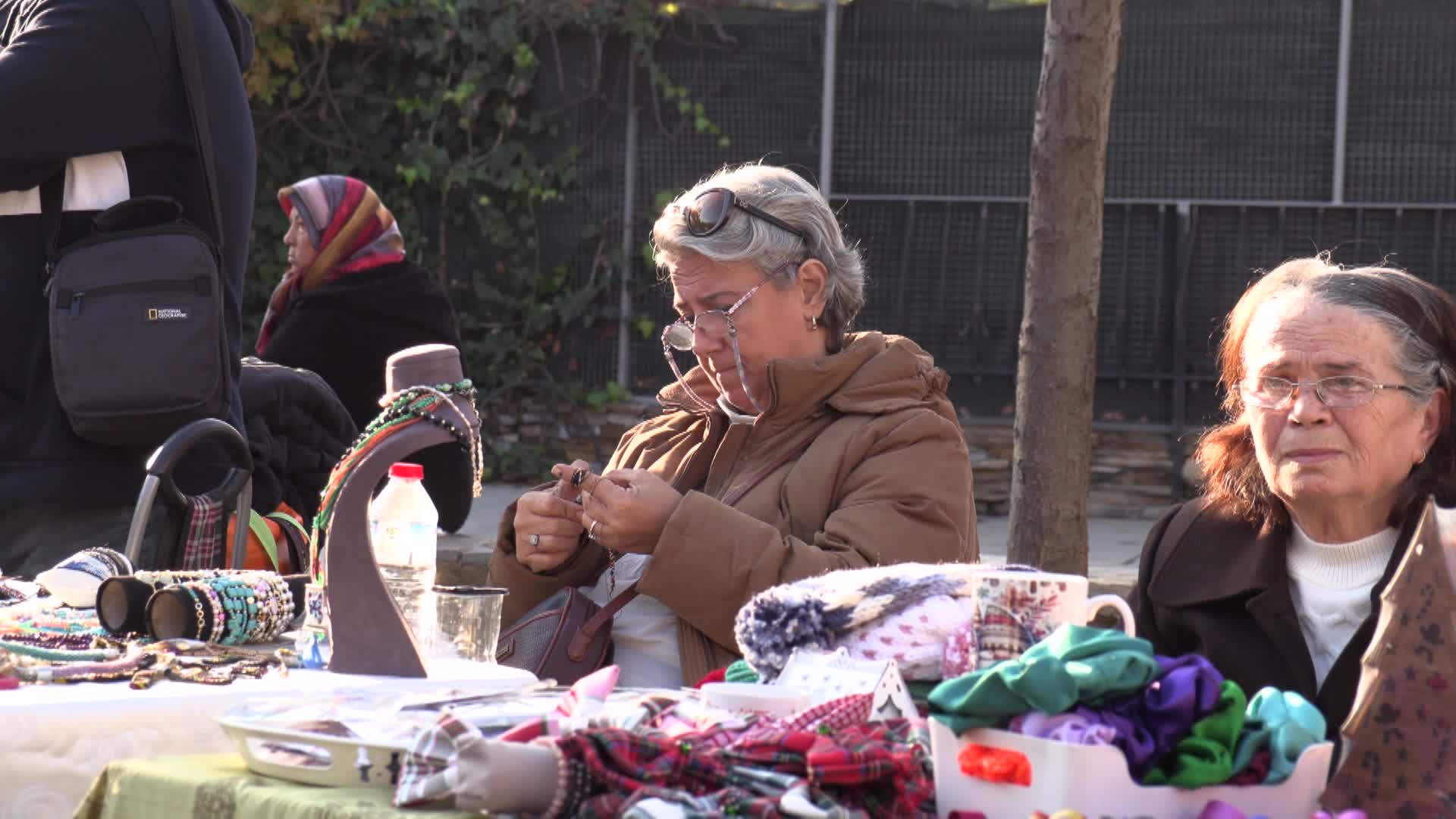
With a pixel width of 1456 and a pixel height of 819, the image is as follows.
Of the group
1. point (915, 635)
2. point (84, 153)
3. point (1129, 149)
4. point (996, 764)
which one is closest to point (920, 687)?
point (915, 635)

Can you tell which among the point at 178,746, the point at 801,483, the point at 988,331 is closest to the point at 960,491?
the point at 801,483

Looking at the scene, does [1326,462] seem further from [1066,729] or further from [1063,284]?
[1063,284]

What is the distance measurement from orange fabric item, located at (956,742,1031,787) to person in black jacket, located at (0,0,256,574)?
2.11 metres

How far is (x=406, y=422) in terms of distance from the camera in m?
2.26

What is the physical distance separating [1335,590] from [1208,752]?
1.17 metres

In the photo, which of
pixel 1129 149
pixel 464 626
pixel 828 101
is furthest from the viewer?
pixel 828 101

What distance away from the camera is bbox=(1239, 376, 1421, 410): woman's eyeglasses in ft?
8.08

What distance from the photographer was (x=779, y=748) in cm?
149

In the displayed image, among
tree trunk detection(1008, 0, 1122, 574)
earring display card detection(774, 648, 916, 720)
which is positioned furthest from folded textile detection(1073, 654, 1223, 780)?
tree trunk detection(1008, 0, 1122, 574)

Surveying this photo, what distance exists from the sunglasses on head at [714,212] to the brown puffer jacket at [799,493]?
0.89 feet

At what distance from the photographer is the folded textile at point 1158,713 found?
4.76ft

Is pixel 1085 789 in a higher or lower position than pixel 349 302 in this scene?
lower

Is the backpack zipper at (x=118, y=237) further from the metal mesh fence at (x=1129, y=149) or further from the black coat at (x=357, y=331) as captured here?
the metal mesh fence at (x=1129, y=149)

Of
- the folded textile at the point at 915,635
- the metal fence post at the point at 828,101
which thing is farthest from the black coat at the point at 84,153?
the metal fence post at the point at 828,101
